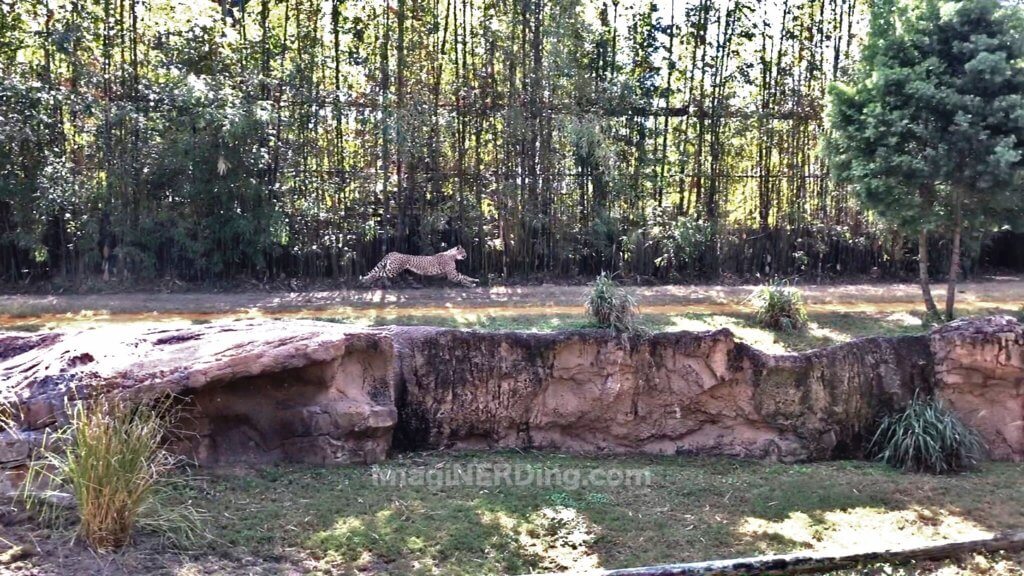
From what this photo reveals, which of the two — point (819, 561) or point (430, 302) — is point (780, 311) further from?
point (819, 561)

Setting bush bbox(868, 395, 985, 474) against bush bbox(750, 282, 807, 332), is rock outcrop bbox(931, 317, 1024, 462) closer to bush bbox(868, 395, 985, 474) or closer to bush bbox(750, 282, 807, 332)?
bush bbox(868, 395, 985, 474)

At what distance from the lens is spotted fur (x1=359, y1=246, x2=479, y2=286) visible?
449 inches

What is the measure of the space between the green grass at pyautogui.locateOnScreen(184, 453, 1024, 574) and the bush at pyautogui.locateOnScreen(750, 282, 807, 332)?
1.89 meters

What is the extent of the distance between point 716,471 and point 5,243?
899 cm

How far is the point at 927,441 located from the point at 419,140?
703 cm

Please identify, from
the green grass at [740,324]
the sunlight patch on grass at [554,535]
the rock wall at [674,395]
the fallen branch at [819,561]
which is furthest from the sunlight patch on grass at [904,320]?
the sunlight patch on grass at [554,535]

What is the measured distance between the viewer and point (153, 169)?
36.4ft

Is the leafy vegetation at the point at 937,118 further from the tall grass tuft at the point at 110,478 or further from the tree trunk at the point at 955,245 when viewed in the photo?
the tall grass tuft at the point at 110,478

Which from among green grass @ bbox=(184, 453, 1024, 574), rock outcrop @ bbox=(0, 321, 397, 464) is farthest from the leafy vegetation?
rock outcrop @ bbox=(0, 321, 397, 464)

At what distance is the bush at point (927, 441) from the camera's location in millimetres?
7355

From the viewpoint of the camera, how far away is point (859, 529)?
6090mm

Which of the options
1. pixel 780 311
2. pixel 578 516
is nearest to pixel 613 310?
pixel 780 311

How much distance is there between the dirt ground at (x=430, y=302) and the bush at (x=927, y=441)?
89.6 inches

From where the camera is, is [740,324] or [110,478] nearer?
[110,478]
